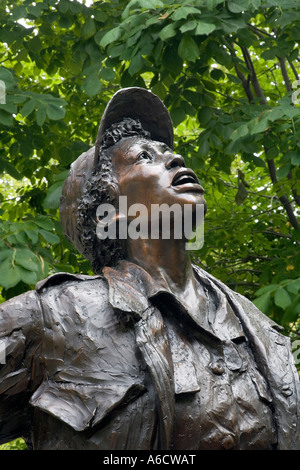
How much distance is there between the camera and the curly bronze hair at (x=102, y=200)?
11.6 feet

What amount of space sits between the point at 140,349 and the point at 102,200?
781 mm

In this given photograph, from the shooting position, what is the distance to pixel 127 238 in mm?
3502

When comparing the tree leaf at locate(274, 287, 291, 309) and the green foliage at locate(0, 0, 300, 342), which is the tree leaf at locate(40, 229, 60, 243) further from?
the tree leaf at locate(274, 287, 291, 309)

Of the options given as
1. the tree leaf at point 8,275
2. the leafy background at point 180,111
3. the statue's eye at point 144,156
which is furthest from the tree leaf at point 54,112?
the statue's eye at point 144,156

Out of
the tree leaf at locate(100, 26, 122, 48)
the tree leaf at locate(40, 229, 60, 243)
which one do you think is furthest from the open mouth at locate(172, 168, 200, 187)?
the tree leaf at locate(40, 229, 60, 243)

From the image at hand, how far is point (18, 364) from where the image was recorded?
3.13m

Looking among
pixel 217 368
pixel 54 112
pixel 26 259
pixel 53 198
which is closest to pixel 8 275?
pixel 26 259

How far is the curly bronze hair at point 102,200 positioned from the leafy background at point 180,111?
153 cm

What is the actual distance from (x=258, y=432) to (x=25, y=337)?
34.9 inches

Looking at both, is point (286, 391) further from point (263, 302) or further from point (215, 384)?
point (263, 302)

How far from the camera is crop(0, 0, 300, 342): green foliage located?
5.59 meters
